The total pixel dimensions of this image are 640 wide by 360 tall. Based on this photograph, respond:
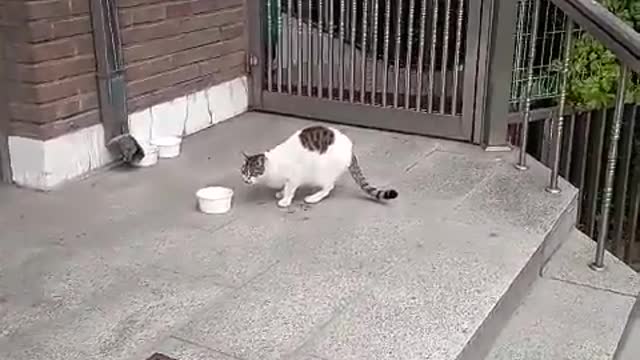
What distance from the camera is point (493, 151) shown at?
3654 mm

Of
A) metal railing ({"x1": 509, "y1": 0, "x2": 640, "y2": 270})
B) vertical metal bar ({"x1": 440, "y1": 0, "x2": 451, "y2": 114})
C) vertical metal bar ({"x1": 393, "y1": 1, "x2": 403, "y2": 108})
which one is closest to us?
metal railing ({"x1": 509, "y1": 0, "x2": 640, "y2": 270})

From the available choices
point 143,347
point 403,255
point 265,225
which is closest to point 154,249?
point 265,225

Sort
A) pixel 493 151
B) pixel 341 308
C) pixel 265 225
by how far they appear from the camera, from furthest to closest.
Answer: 1. pixel 493 151
2. pixel 265 225
3. pixel 341 308

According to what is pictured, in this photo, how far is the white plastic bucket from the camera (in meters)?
3.42

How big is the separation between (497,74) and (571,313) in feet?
4.49

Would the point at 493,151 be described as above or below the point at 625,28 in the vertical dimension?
below

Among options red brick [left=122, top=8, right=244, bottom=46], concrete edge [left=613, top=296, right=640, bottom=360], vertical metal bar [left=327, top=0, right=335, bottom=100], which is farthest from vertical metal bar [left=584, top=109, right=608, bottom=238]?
red brick [left=122, top=8, right=244, bottom=46]

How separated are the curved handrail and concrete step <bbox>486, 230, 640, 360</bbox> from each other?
2.46 ft

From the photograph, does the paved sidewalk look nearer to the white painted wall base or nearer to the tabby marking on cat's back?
the white painted wall base

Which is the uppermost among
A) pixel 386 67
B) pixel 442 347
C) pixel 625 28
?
pixel 625 28

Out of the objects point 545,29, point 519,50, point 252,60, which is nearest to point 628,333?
point 519,50

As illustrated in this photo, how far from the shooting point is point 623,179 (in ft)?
14.4

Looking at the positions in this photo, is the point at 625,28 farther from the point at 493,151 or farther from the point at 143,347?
the point at 143,347

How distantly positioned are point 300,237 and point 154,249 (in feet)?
1.66
